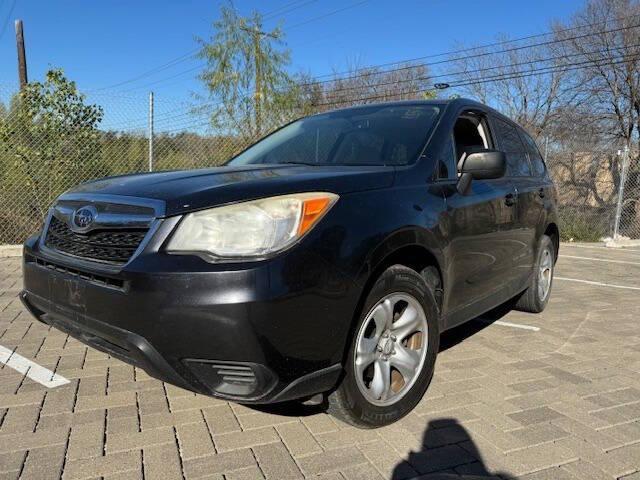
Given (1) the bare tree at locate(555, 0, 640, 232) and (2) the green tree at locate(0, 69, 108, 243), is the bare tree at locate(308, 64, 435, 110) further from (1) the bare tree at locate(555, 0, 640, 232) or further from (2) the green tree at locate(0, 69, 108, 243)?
(2) the green tree at locate(0, 69, 108, 243)

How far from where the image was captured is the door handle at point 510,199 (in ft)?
12.7

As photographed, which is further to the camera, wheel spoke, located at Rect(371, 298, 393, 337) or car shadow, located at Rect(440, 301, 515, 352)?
car shadow, located at Rect(440, 301, 515, 352)

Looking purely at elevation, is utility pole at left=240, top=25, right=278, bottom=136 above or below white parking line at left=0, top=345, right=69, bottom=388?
above

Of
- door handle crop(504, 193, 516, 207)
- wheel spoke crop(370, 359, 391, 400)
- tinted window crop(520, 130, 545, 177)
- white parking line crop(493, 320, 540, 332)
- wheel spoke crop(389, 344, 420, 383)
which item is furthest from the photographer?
tinted window crop(520, 130, 545, 177)

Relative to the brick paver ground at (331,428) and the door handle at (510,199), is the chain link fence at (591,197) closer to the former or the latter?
the door handle at (510,199)

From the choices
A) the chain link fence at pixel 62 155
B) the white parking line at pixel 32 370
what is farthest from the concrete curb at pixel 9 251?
the white parking line at pixel 32 370

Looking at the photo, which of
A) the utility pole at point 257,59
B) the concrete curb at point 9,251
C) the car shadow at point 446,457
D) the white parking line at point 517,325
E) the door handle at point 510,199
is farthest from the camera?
the utility pole at point 257,59

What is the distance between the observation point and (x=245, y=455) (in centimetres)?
242

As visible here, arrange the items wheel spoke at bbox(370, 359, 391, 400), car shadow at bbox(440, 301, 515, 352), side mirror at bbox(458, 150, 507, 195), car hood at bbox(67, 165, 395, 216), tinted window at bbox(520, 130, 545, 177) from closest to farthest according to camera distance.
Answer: car hood at bbox(67, 165, 395, 216)
wheel spoke at bbox(370, 359, 391, 400)
side mirror at bbox(458, 150, 507, 195)
car shadow at bbox(440, 301, 515, 352)
tinted window at bbox(520, 130, 545, 177)

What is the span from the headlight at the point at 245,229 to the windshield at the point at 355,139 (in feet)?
3.33

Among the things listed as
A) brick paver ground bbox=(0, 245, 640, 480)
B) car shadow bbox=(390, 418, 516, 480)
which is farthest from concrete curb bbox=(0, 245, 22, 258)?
car shadow bbox=(390, 418, 516, 480)

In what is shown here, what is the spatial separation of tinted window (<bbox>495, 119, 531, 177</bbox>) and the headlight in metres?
2.61

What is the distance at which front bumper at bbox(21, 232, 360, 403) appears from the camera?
6.75 feet

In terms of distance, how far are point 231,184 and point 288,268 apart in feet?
1.65
